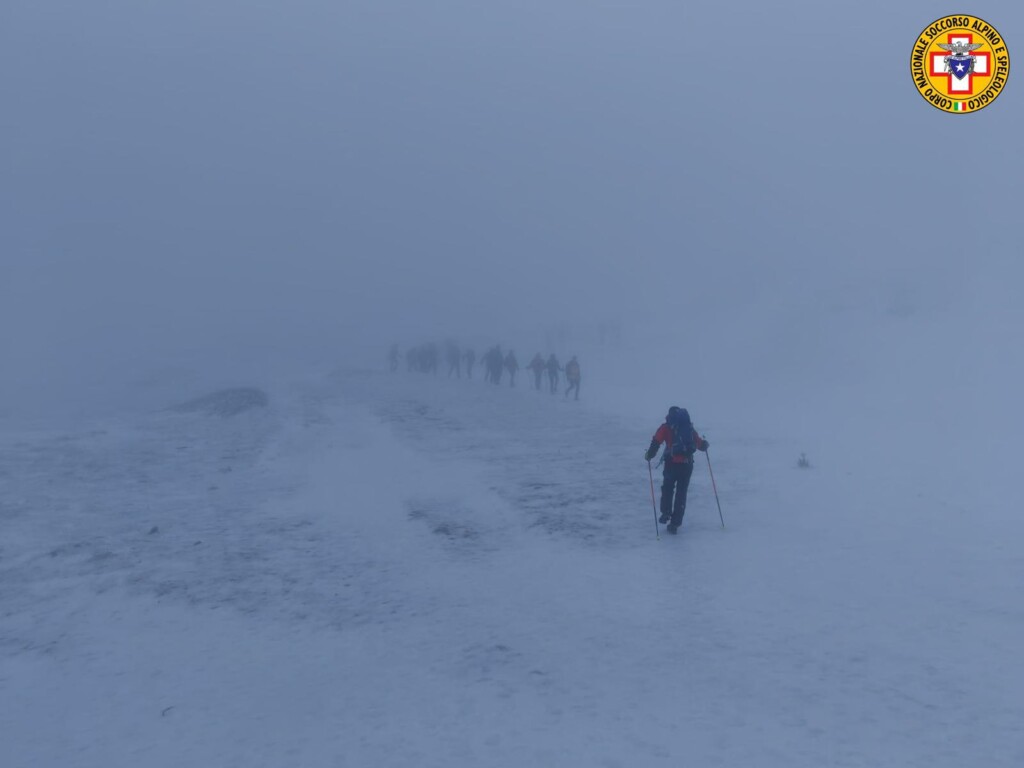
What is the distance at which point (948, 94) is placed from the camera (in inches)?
696

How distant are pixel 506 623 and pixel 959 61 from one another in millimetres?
18527

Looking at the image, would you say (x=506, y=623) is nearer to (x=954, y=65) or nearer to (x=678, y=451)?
(x=678, y=451)

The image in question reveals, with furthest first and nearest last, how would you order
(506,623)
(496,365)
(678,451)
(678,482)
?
(496,365), (678,482), (678,451), (506,623)

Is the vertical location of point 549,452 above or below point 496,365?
below

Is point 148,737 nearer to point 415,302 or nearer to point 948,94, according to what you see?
point 948,94

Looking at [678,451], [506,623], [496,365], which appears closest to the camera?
[506,623]

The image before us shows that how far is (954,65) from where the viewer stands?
1808cm

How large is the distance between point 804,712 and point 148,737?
16.8 feet

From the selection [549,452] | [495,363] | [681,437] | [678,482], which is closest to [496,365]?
[495,363]

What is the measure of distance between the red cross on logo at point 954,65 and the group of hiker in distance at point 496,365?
54.2 feet

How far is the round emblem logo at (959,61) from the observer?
16109mm

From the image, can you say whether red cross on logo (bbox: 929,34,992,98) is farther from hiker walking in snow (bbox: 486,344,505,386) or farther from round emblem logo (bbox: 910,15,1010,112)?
hiker walking in snow (bbox: 486,344,505,386)

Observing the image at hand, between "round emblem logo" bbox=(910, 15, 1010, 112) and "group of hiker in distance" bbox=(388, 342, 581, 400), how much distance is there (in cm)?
1657

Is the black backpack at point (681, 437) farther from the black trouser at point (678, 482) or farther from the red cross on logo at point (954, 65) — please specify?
the red cross on logo at point (954, 65)
